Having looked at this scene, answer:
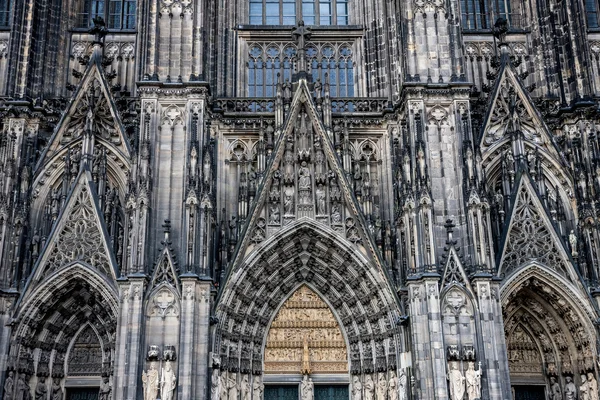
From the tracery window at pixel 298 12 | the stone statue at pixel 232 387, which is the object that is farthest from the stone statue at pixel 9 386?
the tracery window at pixel 298 12

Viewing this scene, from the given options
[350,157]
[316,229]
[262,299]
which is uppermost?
[350,157]

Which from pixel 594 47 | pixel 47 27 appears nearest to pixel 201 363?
pixel 47 27

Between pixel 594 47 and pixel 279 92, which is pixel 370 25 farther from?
pixel 594 47

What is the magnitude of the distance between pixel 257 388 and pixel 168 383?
361cm

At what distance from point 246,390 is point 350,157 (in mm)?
7241

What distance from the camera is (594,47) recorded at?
76.8ft

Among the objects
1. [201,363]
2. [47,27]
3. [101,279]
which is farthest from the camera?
[47,27]

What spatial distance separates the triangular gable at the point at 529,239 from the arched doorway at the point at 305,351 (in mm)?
5209

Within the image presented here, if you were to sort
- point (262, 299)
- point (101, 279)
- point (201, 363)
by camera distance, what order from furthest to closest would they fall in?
1. point (262, 299)
2. point (101, 279)
3. point (201, 363)

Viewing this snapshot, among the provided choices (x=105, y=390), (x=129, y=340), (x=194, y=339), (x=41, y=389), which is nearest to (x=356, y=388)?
(x=194, y=339)

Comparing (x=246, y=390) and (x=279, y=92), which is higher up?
(x=279, y=92)

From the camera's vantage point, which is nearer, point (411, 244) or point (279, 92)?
point (411, 244)

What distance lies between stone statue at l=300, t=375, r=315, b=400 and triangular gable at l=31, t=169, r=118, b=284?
608cm

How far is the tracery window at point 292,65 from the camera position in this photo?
2381cm
